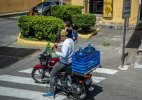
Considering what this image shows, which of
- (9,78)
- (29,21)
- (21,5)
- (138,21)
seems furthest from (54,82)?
(21,5)

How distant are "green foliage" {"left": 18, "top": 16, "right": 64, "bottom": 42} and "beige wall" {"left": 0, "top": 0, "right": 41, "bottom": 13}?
51.4 feet

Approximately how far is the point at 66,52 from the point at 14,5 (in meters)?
26.7

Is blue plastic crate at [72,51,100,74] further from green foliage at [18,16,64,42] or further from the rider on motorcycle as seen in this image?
green foliage at [18,16,64,42]

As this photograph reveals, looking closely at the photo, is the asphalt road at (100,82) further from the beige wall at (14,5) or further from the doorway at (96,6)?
the beige wall at (14,5)

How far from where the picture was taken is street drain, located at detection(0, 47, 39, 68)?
15023 millimetres

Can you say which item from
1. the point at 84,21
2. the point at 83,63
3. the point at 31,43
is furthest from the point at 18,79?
the point at 84,21

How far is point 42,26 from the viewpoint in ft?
60.7

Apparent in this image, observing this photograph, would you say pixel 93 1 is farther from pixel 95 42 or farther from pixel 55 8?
pixel 95 42

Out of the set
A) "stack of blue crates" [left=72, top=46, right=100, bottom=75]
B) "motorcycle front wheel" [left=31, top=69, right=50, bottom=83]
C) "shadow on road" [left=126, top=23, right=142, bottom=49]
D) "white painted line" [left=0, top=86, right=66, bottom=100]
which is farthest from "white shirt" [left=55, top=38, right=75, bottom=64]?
"shadow on road" [left=126, top=23, right=142, bottom=49]

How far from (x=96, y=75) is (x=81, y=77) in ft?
9.46

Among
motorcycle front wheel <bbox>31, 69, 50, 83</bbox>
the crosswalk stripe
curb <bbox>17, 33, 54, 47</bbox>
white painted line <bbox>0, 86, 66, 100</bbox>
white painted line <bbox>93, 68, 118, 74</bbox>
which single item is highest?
curb <bbox>17, 33, 54, 47</bbox>

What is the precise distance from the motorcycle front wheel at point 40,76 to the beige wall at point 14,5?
22.9m

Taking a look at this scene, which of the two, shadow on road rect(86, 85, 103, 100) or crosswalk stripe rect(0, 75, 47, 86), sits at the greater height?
crosswalk stripe rect(0, 75, 47, 86)

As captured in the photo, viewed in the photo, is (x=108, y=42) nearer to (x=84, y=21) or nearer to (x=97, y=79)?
(x=84, y=21)
